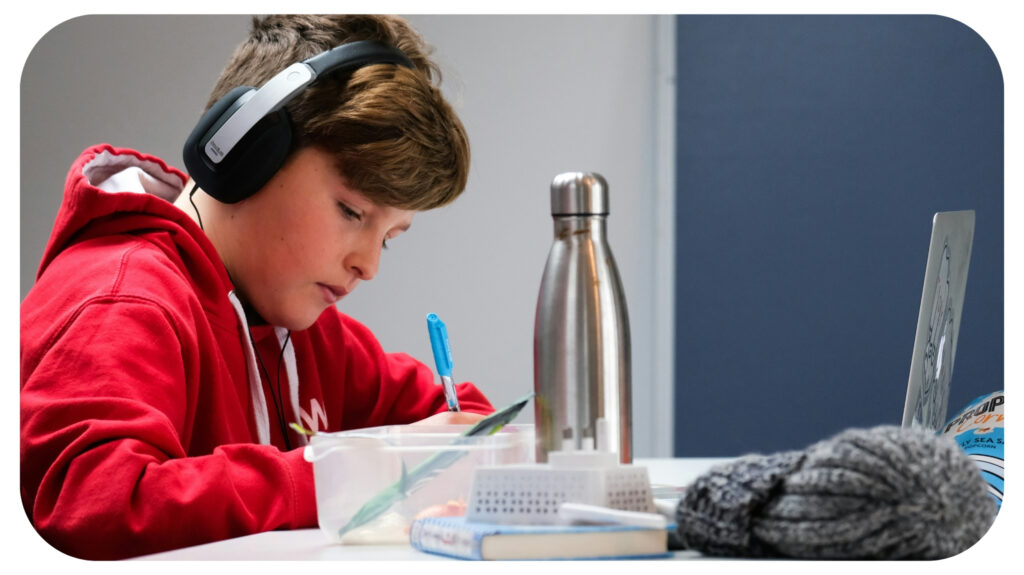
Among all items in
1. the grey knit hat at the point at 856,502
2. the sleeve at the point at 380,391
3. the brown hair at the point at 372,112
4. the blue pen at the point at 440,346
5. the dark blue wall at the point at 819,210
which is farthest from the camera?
the dark blue wall at the point at 819,210

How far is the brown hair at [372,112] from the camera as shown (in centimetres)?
94

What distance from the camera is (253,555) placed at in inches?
21.1

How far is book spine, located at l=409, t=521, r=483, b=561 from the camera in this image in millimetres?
462

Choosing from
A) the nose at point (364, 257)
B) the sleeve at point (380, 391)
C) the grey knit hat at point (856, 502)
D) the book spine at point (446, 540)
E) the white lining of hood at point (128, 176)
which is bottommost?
the sleeve at point (380, 391)

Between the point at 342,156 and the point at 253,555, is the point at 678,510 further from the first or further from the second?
the point at 342,156

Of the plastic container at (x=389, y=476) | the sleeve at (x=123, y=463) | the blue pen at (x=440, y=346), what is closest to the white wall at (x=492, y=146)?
the blue pen at (x=440, y=346)

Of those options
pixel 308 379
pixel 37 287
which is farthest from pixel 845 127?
pixel 37 287

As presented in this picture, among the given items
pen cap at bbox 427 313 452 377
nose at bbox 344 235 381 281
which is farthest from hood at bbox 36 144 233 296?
pen cap at bbox 427 313 452 377

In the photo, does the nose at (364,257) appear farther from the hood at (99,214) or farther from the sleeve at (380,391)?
the sleeve at (380,391)

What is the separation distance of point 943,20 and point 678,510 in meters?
1.72

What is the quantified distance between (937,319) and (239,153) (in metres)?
0.60

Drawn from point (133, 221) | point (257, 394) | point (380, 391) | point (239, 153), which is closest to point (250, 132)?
point (239, 153)

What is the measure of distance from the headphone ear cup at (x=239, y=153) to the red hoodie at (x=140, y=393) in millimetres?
48

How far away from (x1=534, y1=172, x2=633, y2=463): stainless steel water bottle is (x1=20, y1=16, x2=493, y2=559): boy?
208 mm
